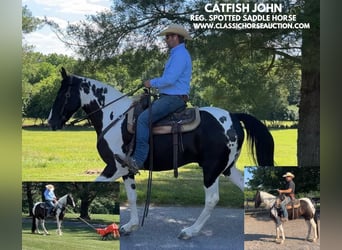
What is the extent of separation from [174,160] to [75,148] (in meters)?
0.85

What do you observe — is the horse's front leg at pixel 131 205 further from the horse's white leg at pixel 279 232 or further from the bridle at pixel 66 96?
the horse's white leg at pixel 279 232

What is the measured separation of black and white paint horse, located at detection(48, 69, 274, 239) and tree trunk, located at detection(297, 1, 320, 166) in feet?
0.94

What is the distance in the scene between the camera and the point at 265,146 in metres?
5.47

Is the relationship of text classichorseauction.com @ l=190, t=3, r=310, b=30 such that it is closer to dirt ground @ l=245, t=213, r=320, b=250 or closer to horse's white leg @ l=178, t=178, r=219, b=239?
horse's white leg @ l=178, t=178, r=219, b=239

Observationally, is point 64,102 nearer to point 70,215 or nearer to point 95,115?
point 95,115

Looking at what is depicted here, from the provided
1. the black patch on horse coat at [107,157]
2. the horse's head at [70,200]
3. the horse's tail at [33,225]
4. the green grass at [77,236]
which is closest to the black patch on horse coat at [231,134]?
the black patch on horse coat at [107,157]

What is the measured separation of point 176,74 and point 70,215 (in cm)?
150

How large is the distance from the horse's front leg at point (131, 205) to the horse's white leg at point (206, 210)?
17.2 inches

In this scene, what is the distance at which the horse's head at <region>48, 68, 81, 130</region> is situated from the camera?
17.9ft

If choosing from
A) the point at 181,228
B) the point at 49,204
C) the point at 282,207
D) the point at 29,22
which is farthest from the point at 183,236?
the point at 29,22

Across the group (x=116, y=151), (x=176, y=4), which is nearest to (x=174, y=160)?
(x=116, y=151)

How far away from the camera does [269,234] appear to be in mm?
5547

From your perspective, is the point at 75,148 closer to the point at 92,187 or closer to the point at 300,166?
the point at 92,187

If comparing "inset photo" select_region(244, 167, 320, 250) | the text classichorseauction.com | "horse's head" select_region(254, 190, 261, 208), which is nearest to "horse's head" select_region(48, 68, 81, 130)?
the text classichorseauction.com
